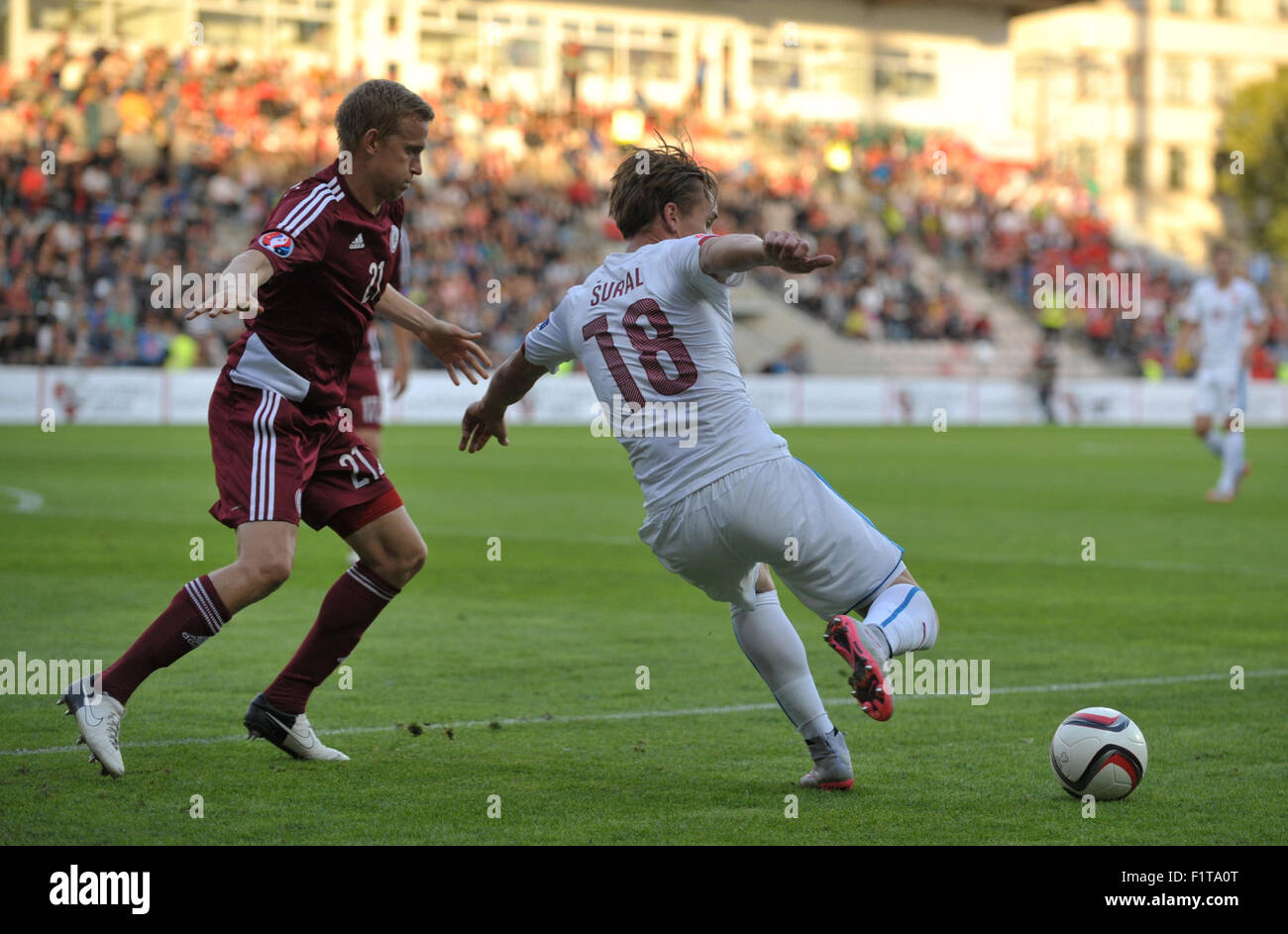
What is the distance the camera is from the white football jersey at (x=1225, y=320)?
59.2 ft

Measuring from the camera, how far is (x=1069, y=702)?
6.96m

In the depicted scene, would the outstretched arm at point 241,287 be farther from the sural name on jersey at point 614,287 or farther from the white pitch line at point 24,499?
the white pitch line at point 24,499

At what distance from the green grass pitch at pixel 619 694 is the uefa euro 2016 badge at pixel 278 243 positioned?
1.62m

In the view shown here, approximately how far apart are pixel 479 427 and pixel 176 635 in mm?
1193

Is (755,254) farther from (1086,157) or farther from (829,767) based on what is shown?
(1086,157)

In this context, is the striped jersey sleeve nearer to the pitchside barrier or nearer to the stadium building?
the pitchside barrier

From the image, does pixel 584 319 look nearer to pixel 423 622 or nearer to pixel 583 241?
pixel 423 622

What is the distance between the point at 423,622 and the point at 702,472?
4516 mm

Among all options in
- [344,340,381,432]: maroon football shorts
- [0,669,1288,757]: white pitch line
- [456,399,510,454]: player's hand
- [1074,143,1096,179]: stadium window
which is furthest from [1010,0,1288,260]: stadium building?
[456,399,510,454]: player's hand

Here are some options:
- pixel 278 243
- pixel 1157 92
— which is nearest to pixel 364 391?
pixel 278 243

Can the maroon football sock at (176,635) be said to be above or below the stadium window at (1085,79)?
below

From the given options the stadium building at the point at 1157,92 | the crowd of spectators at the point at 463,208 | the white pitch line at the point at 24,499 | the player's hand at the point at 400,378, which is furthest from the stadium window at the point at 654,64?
the player's hand at the point at 400,378

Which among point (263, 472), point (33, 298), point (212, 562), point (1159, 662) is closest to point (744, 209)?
point (33, 298)

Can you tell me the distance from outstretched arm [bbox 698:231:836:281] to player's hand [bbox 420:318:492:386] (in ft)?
4.52
